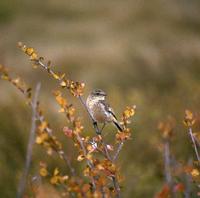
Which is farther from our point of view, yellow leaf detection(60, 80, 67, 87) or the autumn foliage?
yellow leaf detection(60, 80, 67, 87)

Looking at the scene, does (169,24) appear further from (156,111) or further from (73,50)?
(156,111)

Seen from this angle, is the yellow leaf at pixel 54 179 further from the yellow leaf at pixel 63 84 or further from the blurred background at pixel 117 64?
the blurred background at pixel 117 64

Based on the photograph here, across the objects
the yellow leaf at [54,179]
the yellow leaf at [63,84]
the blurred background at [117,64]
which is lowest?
the yellow leaf at [54,179]

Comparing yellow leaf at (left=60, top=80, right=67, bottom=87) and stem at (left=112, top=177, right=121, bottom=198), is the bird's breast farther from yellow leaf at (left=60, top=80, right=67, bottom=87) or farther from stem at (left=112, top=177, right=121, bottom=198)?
stem at (left=112, top=177, right=121, bottom=198)

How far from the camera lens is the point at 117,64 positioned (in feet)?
108

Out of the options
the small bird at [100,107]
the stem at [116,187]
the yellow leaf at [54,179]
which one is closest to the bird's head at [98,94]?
the small bird at [100,107]

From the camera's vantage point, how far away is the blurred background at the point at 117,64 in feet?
39.2

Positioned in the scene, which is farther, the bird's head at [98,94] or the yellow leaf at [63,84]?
the bird's head at [98,94]

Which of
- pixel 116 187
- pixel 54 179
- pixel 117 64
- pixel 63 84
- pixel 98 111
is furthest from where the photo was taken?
pixel 117 64

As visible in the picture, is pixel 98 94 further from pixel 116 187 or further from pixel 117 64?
pixel 117 64

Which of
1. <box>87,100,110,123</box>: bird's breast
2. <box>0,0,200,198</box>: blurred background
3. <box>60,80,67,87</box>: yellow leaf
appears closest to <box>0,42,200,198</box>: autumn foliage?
<box>60,80,67,87</box>: yellow leaf

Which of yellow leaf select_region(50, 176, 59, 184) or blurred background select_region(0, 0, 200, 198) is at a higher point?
blurred background select_region(0, 0, 200, 198)

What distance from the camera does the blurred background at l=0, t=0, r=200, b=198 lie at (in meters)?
12.0

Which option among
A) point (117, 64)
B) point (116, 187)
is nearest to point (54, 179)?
point (116, 187)
